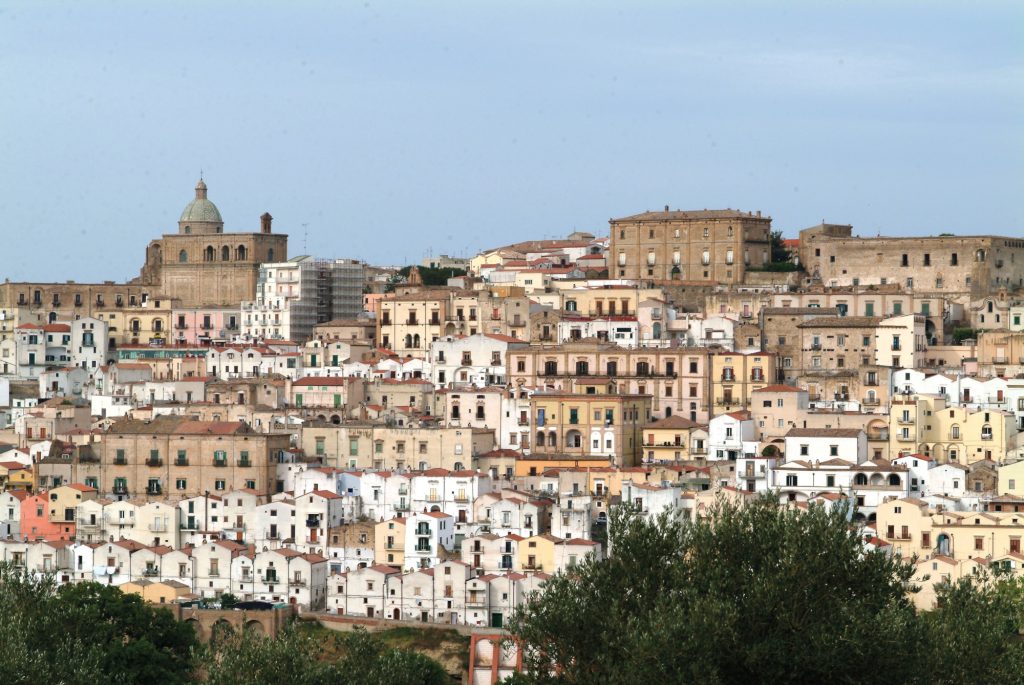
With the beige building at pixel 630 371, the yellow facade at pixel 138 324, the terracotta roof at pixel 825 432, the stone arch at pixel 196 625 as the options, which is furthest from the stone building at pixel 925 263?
the stone arch at pixel 196 625

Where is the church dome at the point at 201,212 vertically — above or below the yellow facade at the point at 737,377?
above

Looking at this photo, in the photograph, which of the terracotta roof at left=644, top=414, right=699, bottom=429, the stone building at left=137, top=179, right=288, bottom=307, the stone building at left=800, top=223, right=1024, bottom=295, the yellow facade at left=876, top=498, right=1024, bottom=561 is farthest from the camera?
the stone building at left=137, top=179, right=288, bottom=307

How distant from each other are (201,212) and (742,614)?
160ft

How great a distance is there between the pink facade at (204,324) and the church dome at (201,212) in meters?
5.62

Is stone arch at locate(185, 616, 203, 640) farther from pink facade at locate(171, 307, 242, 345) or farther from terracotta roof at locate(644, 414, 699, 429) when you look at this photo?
pink facade at locate(171, 307, 242, 345)

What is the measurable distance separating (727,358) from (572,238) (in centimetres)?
2651

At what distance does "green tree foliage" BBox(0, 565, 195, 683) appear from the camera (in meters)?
31.3

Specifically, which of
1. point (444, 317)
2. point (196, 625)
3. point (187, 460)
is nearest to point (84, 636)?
point (196, 625)

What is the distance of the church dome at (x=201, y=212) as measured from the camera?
7438 cm

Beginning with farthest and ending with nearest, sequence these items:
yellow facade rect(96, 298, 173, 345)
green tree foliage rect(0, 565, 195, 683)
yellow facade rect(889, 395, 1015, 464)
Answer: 1. yellow facade rect(96, 298, 173, 345)
2. yellow facade rect(889, 395, 1015, 464)
3. green tree foliage rect(0, 565, 195, 683)

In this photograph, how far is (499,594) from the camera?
4650 cm

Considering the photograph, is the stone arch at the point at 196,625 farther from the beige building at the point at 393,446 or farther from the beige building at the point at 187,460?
the beige building at the point at 393,446

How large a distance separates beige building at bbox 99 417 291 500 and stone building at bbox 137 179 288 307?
57.6 feet

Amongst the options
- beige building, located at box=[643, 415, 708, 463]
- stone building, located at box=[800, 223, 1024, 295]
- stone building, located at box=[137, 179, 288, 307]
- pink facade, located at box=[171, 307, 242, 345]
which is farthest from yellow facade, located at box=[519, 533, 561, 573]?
stone building, located at box=[137, 179, 288, 307]
